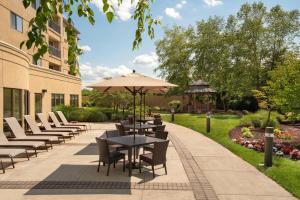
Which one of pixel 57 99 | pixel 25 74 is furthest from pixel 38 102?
pixel 25 74

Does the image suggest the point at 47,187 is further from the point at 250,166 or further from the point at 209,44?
the point at 209,44

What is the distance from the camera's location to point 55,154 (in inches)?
437

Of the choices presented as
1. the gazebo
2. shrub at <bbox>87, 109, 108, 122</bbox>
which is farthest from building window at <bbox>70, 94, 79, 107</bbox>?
the gazebo

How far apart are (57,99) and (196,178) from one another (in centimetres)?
2111

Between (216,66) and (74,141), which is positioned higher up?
(216,66)

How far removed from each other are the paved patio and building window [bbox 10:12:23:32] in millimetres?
16588

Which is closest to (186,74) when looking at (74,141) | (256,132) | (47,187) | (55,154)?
(256,132)

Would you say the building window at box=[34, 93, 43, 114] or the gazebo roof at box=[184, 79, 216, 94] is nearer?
the building window at box=[34, 93, 43, 114]

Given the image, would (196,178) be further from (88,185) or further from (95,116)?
(95,116)

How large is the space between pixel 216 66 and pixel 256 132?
1103 inches

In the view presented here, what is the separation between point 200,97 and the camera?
43.2 m

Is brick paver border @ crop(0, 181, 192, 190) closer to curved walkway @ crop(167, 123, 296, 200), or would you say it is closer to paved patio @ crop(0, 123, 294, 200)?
paved patio @ crop(0, 123, 294, 200)

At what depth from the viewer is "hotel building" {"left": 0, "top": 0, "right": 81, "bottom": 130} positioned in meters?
14.3

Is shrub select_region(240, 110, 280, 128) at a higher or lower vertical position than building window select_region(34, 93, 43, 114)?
lower
